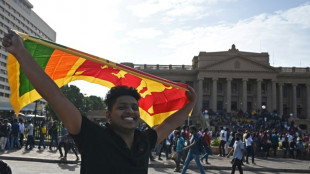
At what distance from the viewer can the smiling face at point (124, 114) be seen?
212 centimetres

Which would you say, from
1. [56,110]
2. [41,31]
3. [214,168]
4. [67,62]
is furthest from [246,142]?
[41,31]

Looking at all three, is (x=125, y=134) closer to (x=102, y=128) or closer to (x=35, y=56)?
(x=102, y=128)

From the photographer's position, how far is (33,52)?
2795mm

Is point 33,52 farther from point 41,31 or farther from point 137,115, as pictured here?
point 41,31

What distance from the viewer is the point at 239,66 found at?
192ft

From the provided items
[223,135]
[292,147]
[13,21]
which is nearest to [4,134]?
[223,135]

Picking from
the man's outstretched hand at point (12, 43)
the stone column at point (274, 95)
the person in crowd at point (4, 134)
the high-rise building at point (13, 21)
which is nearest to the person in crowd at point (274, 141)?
the person in crowd at point (4, 134)

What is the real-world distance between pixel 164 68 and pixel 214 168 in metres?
50.7

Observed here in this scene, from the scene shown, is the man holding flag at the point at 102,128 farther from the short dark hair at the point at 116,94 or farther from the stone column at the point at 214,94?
the stone column at the point at 214,94

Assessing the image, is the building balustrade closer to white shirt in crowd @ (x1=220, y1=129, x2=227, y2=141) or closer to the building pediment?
the building pediment

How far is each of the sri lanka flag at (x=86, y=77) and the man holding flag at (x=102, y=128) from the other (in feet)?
1.97

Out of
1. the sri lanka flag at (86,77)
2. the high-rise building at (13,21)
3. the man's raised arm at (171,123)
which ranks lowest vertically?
the man's raised arm at (171,123)

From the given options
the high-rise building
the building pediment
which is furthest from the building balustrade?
the high-rise building

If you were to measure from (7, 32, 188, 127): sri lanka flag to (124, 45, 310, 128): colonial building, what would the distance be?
5397 cm
